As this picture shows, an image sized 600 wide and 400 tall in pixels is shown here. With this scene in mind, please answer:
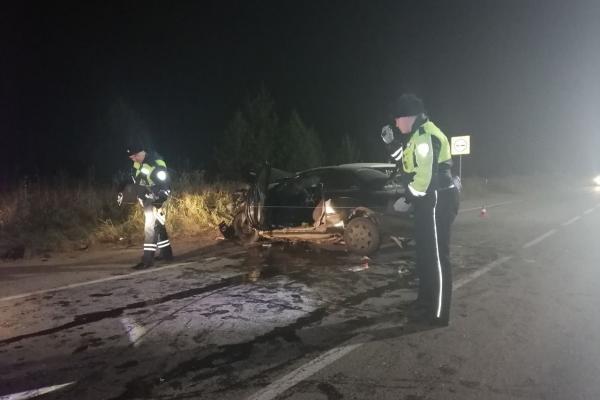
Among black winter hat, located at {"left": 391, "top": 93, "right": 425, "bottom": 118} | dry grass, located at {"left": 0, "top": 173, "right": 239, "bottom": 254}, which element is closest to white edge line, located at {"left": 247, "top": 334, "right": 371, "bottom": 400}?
black winter hat, located at {"left": 391, "top": 93, "right": 425, "bottom": 118}

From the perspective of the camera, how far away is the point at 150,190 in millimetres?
7383

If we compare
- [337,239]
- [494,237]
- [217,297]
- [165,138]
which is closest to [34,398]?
[217,297]

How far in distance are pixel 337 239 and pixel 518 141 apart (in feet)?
185

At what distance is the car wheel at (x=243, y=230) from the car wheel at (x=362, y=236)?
70.8 inches

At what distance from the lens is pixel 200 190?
42.9 feet

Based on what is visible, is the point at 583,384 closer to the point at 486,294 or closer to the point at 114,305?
the point at 486,294

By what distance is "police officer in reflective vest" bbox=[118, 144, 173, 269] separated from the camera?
24.1 feet

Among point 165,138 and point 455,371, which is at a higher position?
point 165,138

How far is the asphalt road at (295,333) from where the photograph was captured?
3.43 meters

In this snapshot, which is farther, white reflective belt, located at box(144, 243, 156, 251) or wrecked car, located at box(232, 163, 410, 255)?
wrecked car, located at box(232, 163, 410, 255)

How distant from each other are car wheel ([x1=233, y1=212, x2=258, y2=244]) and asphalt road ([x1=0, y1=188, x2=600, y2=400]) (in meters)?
1.34

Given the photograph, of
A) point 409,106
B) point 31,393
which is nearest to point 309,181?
point 409,106

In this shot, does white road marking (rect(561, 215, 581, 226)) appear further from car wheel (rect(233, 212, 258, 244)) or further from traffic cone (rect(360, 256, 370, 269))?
car wheel (rect(233, 212, 258, 244))

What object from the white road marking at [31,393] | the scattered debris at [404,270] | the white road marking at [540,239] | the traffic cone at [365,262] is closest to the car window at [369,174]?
the traffic cone at [365,262]
